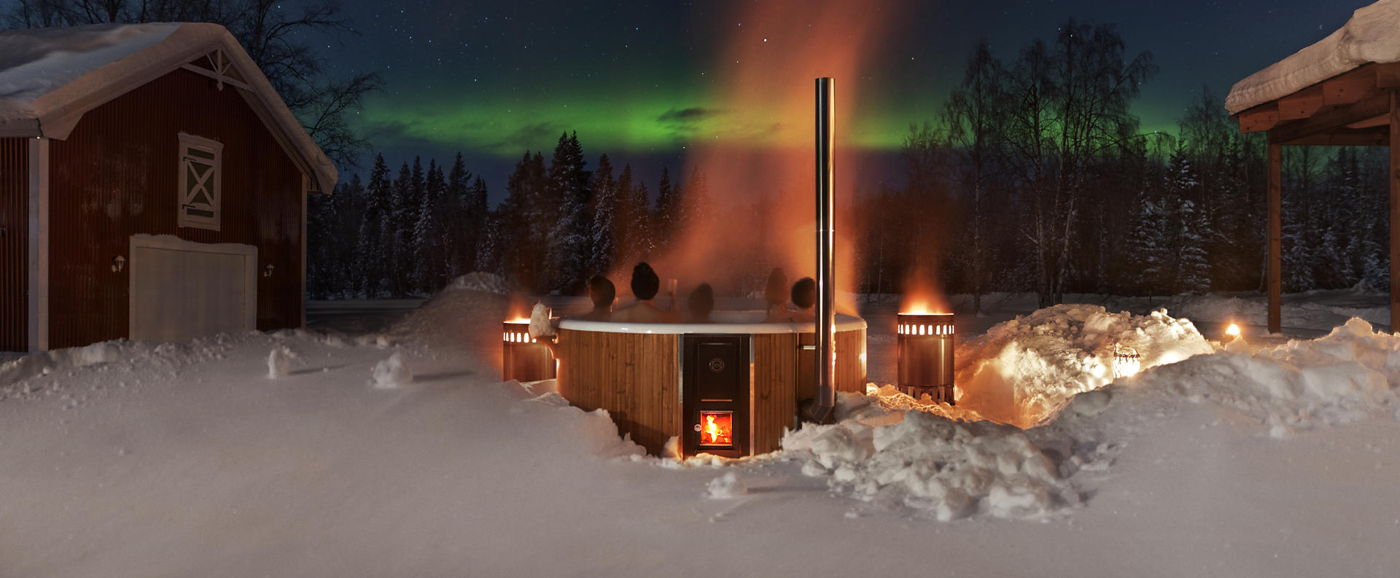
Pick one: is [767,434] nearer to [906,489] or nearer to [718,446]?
[718,446]

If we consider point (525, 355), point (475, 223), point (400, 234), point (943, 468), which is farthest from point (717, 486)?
point (400, 234)

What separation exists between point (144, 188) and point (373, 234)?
44.2 metres

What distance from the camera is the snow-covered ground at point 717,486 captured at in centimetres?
407

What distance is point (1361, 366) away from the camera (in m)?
5.16

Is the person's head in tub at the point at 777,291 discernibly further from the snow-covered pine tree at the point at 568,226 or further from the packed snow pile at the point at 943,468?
the snow-covered pine tree at the point at 568,226

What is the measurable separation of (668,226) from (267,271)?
28733mm

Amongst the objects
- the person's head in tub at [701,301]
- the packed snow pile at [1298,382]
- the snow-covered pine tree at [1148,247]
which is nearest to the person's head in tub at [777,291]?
the person's head in tub at [701,301]

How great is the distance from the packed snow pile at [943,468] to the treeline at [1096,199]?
16.9 m

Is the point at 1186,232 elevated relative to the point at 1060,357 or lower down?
elevated

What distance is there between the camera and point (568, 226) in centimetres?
3644

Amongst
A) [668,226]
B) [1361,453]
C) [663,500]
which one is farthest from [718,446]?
[668,226]

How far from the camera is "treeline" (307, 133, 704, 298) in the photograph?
36.8 m

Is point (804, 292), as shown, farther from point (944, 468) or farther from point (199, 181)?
point (199, 181)

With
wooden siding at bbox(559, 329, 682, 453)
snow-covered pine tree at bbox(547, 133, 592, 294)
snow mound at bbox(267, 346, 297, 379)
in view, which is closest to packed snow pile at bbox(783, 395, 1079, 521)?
wooden siding at bbox(559, 329, 682, 453)
